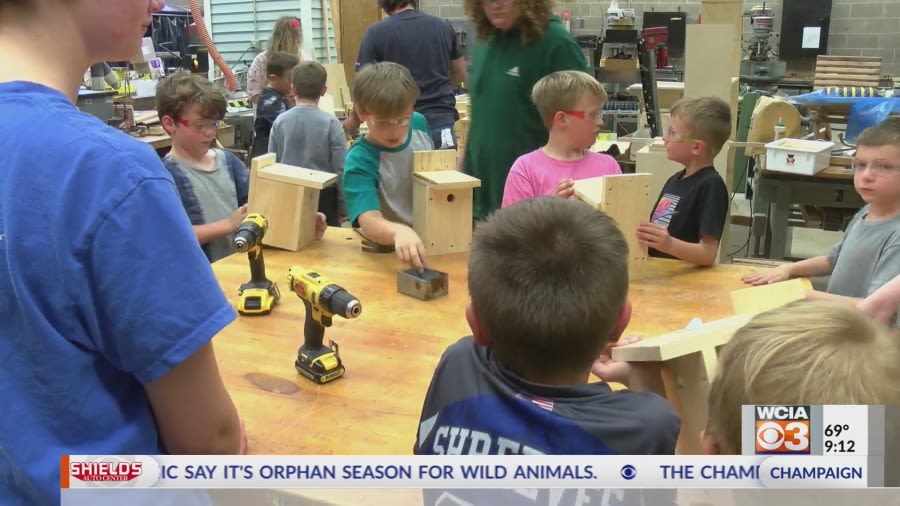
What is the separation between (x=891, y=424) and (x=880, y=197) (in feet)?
5.17

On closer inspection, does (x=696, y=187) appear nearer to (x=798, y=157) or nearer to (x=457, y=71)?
(x=798, y=157)

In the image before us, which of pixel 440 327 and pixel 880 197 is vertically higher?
pixel 880 197

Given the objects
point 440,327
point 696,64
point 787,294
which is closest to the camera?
point 787,294

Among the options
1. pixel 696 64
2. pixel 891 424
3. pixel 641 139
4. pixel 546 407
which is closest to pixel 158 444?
pixel 546 407

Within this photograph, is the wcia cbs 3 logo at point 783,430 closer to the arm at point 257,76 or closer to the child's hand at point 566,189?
the child's hand at point 566,189

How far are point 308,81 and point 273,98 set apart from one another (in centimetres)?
78

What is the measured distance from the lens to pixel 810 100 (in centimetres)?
491

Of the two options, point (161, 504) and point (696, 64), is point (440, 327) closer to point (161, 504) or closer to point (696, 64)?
point (161, 504)

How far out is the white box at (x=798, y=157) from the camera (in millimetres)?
3895

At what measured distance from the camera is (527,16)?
2.70 metres

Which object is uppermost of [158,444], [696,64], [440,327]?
[696,64]

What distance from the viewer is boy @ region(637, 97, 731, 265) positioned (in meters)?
2.44

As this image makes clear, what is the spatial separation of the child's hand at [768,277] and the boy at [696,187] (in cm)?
20

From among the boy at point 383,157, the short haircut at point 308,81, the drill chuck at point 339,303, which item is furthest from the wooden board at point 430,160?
the short haircut at point 308,81
